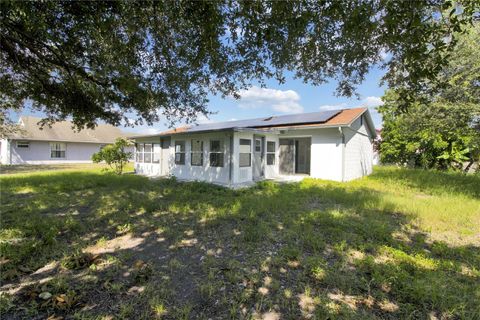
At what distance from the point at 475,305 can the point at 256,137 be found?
10.2 m

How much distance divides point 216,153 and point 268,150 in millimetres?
3118

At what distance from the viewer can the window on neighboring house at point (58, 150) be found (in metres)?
24.0

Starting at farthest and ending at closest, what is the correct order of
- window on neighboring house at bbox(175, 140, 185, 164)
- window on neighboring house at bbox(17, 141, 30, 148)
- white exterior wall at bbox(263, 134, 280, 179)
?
window on neighboring house at bbox(17, 141, 30, 148)
window on neighboring house at bbox(175, 140, 185, 164)
white exterior wall at bbox(263, 134, 280, 179)

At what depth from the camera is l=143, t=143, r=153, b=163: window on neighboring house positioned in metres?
16.0

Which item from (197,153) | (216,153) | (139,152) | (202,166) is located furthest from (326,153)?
(139,152)

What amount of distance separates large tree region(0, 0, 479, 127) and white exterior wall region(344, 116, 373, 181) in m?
8.55

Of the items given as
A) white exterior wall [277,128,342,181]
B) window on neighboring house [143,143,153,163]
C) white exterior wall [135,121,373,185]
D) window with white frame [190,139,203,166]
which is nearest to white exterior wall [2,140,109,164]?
window on neighboring house [143,143,153,163]

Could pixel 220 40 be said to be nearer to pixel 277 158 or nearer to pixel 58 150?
pixel 277 158

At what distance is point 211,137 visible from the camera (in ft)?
38.3

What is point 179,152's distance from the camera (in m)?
13.4

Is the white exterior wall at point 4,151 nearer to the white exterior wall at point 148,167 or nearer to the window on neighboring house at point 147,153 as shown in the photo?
the white exterior wall at point 148,167

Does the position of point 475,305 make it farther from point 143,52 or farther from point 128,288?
point 143,52

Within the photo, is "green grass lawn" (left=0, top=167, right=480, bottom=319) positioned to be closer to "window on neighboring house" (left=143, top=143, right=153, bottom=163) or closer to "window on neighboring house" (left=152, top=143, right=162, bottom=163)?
"window on neighboring house" (left=152, top=143, right=162, bottom=163)

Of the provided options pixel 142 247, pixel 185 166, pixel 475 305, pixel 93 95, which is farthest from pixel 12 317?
pixel 185 166
